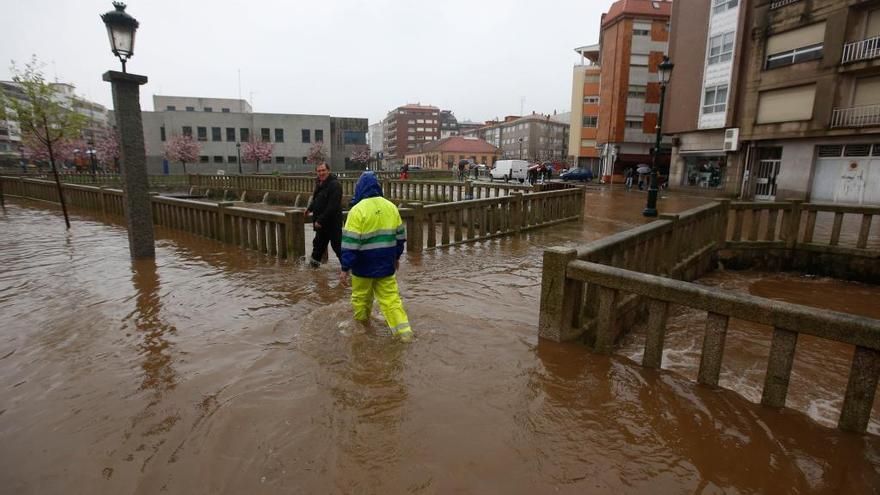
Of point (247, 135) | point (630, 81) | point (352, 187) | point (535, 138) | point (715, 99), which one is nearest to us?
point (352, 187)

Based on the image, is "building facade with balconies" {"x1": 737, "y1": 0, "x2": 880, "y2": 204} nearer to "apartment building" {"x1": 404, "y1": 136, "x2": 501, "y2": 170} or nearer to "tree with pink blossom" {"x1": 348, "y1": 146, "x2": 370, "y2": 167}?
"tree with pink blossom" {"x1": 348, "y1": 146, "x2": 370, "y2": 167}

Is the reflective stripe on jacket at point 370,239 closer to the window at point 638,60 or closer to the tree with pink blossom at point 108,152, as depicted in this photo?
the window at point 638,60

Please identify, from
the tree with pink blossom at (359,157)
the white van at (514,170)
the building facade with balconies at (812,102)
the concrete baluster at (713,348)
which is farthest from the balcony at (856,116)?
the tree with pink blossom at (359,157)

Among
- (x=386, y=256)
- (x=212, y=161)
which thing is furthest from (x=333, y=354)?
(x=212, y=161)

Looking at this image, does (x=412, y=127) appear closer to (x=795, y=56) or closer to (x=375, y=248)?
(x=795, y=56)

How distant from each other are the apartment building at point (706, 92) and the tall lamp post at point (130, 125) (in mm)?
29107

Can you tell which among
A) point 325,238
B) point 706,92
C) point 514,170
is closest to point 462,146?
point 514,170

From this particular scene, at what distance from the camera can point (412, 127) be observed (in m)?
124

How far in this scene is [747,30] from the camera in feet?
84.5

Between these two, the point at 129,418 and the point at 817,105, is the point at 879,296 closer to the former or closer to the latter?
the point at 129,418

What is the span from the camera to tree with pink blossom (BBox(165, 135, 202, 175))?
50.6 metres

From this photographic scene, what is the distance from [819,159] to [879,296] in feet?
60.8

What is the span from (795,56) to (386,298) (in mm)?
27948

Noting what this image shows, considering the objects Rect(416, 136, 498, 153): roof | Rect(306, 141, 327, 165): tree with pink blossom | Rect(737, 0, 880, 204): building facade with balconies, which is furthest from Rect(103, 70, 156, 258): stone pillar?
Rect(416, 136, 498, 153): roof
